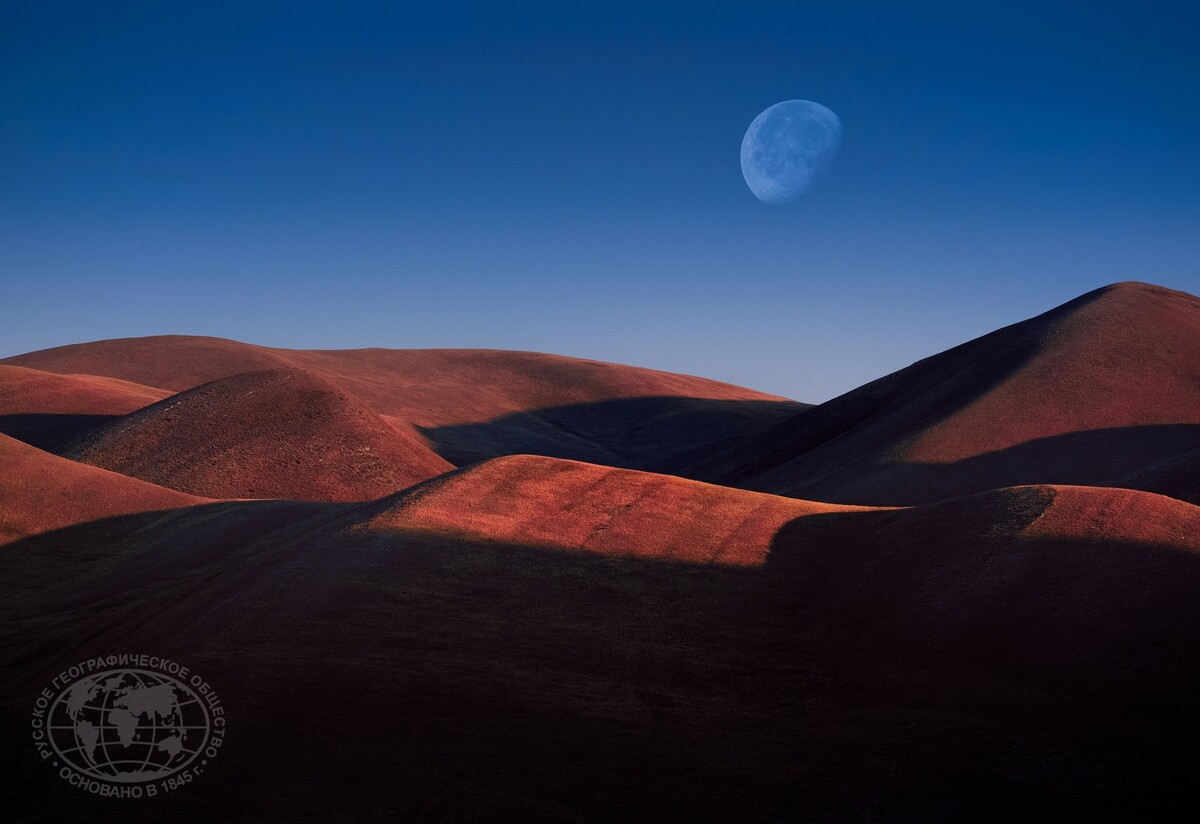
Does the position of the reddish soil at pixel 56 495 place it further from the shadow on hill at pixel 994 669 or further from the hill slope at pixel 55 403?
the hill slope at pixel 55 403

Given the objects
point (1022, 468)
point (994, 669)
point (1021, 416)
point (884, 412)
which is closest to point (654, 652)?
point (994, 669)

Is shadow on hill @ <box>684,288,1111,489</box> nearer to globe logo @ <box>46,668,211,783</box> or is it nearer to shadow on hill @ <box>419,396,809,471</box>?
shadow on hill @ <box>419,396,809,471</box>

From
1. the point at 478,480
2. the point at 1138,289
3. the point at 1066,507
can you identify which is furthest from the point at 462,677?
the point at 1138,289

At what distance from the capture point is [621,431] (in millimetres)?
99500

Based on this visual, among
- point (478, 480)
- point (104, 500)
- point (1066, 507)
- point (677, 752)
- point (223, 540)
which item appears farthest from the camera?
point (104, 500)

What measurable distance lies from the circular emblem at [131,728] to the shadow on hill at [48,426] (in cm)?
4805

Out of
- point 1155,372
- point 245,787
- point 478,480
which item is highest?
point 1155,372

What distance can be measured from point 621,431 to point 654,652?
84.4 metres

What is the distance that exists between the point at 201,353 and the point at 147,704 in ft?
321

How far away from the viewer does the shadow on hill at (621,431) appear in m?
81.5

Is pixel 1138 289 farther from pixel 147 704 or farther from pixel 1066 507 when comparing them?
pixel 147 704

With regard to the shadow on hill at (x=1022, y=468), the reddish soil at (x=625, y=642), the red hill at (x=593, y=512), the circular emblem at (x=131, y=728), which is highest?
the shadow on hill at (x=1022, y=468)

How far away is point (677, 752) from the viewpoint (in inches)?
442

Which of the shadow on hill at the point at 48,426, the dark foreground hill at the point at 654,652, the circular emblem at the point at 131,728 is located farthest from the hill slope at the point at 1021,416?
the shadow on hill at the point at 48,426
